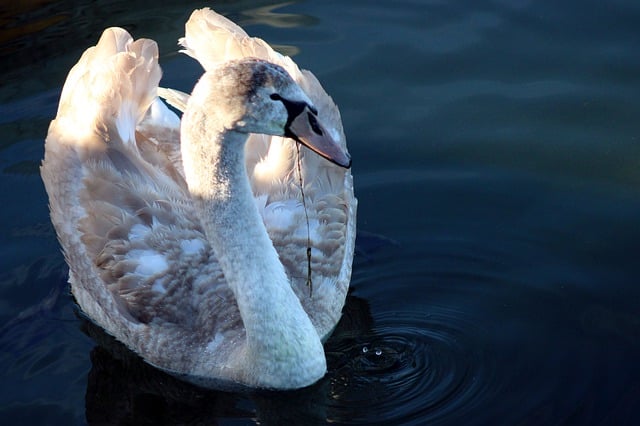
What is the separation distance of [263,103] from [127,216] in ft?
5.25

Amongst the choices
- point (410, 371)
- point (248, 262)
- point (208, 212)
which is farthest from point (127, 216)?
point (410, 371)

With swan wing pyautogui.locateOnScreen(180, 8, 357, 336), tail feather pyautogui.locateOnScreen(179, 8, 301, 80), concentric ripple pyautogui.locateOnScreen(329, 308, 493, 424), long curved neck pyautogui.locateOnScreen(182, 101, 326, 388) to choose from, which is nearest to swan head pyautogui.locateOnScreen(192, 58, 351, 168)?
long curved neck pyautogui.locateOnScreen(182, 101, 326, 388)

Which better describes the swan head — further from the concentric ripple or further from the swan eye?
the concentric ripple

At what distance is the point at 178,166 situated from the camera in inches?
291

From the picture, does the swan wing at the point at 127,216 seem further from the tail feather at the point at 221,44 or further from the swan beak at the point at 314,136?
the swan beak at the point at 314,136

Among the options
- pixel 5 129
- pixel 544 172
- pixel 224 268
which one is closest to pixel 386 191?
pixel 544 172

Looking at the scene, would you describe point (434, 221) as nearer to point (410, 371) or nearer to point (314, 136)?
point (410, 371)

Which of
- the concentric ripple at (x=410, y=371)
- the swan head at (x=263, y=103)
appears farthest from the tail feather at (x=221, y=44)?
the concentric ripple at (x=410, y=371)

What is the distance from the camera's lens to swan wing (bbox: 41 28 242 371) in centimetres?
667

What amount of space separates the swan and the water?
29 cm

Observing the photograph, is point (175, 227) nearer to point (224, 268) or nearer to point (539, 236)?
point (224, 268)

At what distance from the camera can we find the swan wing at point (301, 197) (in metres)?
6.89

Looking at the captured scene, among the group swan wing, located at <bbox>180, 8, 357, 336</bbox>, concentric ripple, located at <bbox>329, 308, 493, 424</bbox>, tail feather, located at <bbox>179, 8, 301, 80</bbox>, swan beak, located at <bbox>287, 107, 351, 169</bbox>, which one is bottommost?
concentric ripple, located at <bbox>329, 308, 493, 424</bbox>

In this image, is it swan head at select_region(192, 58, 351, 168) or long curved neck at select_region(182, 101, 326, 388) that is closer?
swan head at select_region(192, 58, 351, 168)
